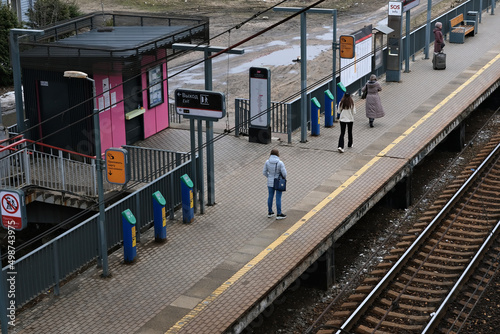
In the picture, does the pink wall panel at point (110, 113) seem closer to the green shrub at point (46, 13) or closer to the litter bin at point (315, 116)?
the litter bin at point (315, 116)

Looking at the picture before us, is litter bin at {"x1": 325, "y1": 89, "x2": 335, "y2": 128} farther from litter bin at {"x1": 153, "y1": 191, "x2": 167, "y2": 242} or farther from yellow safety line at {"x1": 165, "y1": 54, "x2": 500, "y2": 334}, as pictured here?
litter bin at {"x1": 153, "y1": 191, "x2": 167, "y2": 242}

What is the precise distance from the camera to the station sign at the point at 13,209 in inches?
473

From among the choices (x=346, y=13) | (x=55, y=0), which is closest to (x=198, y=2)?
(x=346, y=13)

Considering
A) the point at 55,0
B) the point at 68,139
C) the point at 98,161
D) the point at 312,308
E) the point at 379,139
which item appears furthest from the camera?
the point at 55,0

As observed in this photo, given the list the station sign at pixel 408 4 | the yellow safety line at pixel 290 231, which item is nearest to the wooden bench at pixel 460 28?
the station sign at pixel 408 4

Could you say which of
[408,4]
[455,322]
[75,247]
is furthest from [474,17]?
[75,247]

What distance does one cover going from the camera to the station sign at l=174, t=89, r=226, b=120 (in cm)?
1582

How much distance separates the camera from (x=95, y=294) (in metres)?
13.5

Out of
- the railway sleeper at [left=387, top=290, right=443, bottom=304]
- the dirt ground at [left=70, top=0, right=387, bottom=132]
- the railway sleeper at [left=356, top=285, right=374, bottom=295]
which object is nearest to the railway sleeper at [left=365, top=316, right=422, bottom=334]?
the railway sleeper at [left=387, top=290, right=443, bottom=304]

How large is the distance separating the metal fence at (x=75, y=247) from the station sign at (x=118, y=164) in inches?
25.7

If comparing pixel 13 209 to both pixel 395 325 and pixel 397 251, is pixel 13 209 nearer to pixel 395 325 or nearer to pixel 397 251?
pixel 395 325

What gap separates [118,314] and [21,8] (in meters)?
26.4

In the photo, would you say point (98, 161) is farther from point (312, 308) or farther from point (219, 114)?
point (312, 308)

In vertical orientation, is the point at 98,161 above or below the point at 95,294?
above
